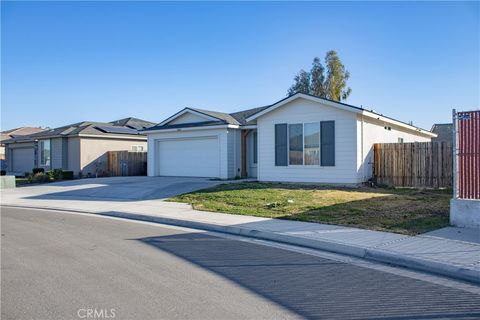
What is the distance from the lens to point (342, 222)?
34.3 ft

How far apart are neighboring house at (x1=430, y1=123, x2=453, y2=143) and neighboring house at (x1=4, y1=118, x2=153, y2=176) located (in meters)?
Answer: 27.4

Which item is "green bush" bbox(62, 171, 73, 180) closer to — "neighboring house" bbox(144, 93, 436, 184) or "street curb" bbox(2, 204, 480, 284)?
"neighboring house" bbox(144, 93, 436, 184)

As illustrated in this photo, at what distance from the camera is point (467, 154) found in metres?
9.91

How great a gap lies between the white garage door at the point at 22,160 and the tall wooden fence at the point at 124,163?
9.29 meters

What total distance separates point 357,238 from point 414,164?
10822 millimetres

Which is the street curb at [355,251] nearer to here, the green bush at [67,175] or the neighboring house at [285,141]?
the neighboring house at [285,141]

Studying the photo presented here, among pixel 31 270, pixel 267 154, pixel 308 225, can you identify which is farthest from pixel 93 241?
pixel 267 154

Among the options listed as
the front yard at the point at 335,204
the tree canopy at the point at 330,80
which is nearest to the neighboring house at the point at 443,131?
the tree canopy at the point at 330,80

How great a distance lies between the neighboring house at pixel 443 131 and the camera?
130 feet

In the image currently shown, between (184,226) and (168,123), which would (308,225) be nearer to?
(184,226)

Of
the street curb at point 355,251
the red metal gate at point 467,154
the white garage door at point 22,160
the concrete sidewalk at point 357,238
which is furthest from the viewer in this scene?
the white garage door at point 22,160

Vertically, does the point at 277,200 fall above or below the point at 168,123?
below

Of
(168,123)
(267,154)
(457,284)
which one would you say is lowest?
(457,284)

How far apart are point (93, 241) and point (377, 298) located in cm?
589
